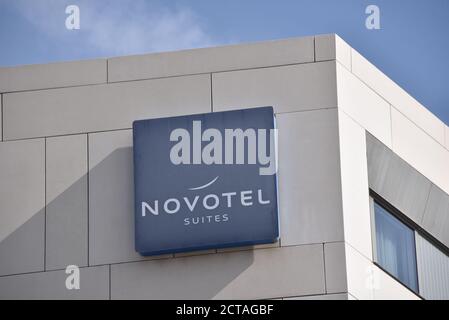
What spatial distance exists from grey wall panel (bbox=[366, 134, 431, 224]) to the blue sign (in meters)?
2.13

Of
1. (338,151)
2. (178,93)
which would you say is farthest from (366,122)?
(178,93)

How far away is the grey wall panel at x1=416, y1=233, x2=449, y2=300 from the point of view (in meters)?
31.4

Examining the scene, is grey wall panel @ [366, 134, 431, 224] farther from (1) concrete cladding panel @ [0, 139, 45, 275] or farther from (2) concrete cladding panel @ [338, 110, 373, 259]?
(1) concrete cladding panel @ [0, 139, 45, 275]

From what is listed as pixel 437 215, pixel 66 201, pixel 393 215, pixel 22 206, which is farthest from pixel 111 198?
pixel 437 215

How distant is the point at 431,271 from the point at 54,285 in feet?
22.6

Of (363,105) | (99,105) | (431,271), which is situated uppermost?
(99,105)

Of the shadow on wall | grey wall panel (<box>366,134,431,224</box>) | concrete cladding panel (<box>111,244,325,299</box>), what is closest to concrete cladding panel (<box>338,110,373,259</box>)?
grey wall panel (<box>366,134,431,224</box>)

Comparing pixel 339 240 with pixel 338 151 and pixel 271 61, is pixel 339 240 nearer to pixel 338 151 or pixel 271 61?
pixel 338 151

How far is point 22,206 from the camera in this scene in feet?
99.6

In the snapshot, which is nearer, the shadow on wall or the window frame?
the shadow on wall

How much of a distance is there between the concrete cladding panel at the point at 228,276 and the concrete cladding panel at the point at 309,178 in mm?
332

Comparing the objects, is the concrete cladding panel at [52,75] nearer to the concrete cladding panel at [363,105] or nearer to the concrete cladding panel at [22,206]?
the concrete cladding panel at [22,206]

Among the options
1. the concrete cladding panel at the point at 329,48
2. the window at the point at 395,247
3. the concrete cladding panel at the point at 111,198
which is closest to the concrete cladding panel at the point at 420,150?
the window at the point at 395,247

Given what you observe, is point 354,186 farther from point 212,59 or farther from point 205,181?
point 212,59
